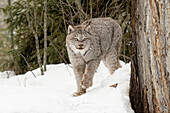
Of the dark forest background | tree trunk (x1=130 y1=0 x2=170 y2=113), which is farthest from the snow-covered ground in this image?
the dark forest background

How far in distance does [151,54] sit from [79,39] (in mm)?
2266

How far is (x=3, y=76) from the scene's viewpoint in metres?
8.36

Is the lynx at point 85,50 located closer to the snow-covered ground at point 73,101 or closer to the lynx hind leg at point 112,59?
the lynx hind leg at point 112,59

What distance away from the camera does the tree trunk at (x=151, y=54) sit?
248 cm

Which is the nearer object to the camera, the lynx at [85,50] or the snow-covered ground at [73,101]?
the snow-covered ground at [73,101]

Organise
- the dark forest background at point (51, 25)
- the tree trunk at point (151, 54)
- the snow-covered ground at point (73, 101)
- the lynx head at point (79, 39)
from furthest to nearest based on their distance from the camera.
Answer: the dark forest background at point (51, 25), the lynx head at point (79, 39), the snow-covered ground at point (73, 101), the tree trunk at point (151, 54)

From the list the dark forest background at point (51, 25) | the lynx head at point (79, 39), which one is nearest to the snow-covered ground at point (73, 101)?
the lynx head at point (79, 39)

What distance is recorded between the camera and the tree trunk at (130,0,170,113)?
2.48 m

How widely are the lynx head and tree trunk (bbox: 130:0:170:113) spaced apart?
173 cm

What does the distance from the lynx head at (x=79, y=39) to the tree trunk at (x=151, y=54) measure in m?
1.73

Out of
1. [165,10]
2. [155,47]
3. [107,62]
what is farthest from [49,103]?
[107,62]

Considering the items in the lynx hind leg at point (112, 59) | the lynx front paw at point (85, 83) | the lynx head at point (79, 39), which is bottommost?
the lynx front paw at point (85, 83)

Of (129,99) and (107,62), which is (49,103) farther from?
(107,62)

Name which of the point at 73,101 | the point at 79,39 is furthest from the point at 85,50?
the point at 73,101
